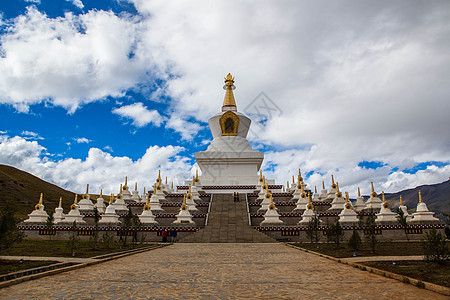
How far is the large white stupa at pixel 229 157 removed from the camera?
35.1 meters

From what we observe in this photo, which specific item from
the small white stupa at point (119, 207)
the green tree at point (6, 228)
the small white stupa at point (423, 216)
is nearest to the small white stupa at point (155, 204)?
the small white stupa at point (119, 207)

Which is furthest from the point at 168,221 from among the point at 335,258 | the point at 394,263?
the point at 394,263

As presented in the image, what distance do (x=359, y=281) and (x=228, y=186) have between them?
26634 millimetres

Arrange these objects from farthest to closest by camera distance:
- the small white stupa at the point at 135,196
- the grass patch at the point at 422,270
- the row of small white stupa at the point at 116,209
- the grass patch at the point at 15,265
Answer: the small white stupa at the point at 135,196, the row of small white stupa at the point at 116,209, the grass patch at the point at 15,265, the grass patch at the point at 422,270

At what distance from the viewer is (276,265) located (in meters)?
8.45

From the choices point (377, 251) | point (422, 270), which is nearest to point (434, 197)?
point (377, 251)

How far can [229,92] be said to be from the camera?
42.4m

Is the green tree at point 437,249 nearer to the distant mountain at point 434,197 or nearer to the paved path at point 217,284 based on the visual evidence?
the paved path at point 217,284

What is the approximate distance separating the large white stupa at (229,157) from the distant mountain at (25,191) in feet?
64.4

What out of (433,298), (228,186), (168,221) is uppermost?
(228,186)

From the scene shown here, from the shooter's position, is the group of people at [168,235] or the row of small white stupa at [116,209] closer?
the group of people at [168,235]

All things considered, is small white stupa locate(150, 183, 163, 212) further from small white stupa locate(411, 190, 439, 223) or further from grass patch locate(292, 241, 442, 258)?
small white stupa locate(411, 190, 439, 223)

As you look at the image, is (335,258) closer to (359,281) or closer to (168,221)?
(359,281)

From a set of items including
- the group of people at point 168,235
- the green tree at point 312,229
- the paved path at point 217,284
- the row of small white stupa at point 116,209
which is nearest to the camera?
the paved path at point 217,284
